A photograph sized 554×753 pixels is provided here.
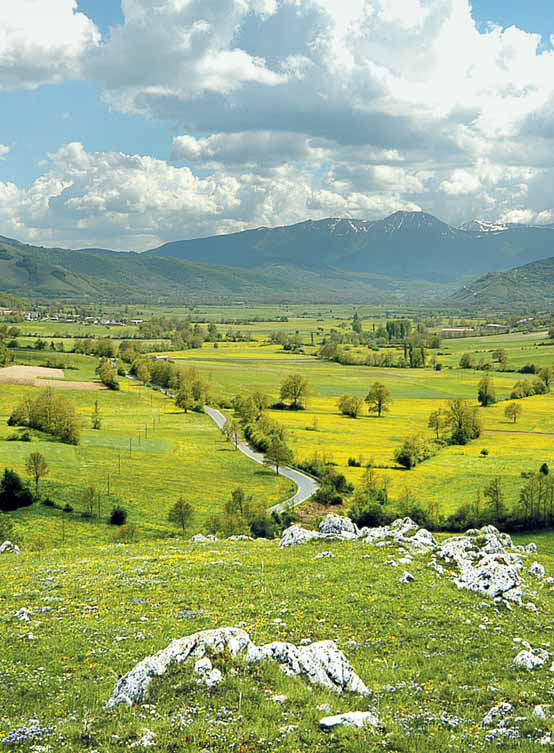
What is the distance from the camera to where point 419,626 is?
2678cm

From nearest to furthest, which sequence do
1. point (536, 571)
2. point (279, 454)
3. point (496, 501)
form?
1. point (536, 571)
2. point (496, 501)
3. point (279, 454)

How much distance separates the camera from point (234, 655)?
21.5 m

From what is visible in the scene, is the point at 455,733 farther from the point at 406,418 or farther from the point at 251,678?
the point at 406,418

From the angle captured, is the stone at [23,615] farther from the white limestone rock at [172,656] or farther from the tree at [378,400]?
the tree at [378,400]

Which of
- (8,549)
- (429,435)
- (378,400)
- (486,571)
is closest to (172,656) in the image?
(486,571)

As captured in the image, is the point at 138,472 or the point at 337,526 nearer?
the point at 337,526

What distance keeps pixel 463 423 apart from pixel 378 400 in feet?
106

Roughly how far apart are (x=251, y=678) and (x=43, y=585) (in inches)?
659

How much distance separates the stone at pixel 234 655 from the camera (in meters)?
19.6

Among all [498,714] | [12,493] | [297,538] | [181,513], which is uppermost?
[498,714]

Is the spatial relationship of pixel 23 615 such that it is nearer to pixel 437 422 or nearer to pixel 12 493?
pixel 12 493

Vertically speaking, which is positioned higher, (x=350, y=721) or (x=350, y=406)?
(x=350, y=721)

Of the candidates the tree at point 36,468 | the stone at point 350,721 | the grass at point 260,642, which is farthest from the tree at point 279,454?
the stone at point 350,721

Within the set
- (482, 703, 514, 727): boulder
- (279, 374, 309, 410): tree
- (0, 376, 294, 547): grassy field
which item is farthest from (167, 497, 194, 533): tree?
(279, 374, 309, 410): tree
